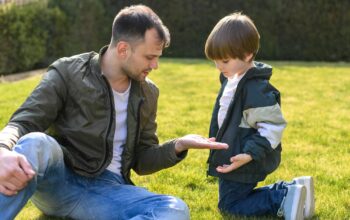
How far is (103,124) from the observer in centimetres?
309

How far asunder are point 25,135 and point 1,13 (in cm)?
858

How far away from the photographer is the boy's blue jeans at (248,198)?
3.45m

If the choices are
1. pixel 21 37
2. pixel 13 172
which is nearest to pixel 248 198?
pixel 13 172

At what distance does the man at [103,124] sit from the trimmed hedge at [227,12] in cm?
1028

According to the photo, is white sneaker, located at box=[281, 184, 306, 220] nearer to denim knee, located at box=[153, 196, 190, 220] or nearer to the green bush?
denim knee, located at box=[153, 196, 190, 220]

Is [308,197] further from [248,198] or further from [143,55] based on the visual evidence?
[143,55]

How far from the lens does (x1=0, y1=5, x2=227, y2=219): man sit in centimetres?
294

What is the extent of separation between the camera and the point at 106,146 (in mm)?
3105

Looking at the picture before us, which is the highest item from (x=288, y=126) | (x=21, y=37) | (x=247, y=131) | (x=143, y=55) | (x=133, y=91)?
(x=143, y=55)

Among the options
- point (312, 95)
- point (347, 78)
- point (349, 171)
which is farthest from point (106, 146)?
point (347, 78)

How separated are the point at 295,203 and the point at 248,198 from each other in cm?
37

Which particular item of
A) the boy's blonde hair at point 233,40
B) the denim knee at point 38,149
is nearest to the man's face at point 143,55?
the boy's blonde hair at point 233,40

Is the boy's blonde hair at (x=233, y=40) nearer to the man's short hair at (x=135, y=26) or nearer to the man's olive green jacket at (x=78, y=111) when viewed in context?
the man's short hair at (x=135, y=26)

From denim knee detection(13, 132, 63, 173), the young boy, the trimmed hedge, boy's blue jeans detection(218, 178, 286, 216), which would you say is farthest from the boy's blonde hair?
the trimmed hedge
